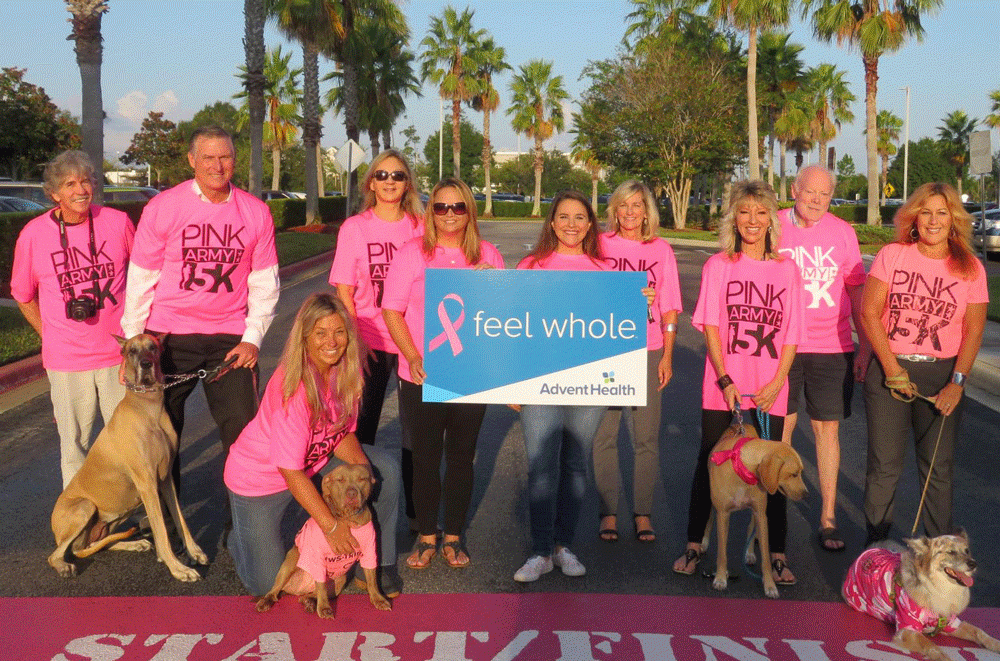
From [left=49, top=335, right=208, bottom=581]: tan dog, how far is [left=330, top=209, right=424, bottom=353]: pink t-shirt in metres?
1.05

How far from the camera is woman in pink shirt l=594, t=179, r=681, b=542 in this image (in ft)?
17.1

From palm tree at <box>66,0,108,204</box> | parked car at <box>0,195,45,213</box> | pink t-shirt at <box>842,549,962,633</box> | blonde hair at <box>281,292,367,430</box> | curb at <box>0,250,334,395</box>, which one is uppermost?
palm tree at <box>66,0,108,204</box>

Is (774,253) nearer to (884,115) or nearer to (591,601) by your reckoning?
(591,601)

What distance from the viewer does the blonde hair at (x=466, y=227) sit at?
486 centimetres

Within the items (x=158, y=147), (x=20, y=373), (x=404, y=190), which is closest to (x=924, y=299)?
(x=404, y=190)

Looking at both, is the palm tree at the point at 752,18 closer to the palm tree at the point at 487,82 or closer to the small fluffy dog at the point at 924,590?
the palm tree at the point at 487,82

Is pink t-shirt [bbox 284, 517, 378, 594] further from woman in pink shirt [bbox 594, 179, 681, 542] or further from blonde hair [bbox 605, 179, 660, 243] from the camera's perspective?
blonde hair [bbox 605, 179, 660, 243]

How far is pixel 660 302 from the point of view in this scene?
522 centimetres

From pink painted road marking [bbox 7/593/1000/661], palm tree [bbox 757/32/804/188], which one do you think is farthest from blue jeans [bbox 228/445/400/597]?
palm tree [bbox 757/32/804/188]

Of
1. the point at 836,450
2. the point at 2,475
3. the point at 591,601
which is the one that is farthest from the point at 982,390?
the point at 2,475

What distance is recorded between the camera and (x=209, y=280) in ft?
16.1

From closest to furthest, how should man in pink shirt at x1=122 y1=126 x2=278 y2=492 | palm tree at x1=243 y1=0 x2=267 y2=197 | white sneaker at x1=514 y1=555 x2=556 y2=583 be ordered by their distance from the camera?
→ white sneaker at x1=514 y1=555 x2=556 y2=583 < man in pink shirt at x1=122 y1=126 x2=278 y2=492 < palm tree at x1=243 y1=0 x2=267 y2=197

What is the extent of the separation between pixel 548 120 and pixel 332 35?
3734cm

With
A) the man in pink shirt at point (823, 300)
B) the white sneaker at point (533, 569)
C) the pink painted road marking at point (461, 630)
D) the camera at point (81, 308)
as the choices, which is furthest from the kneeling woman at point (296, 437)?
the man in pink shirt at point (823, 300)
